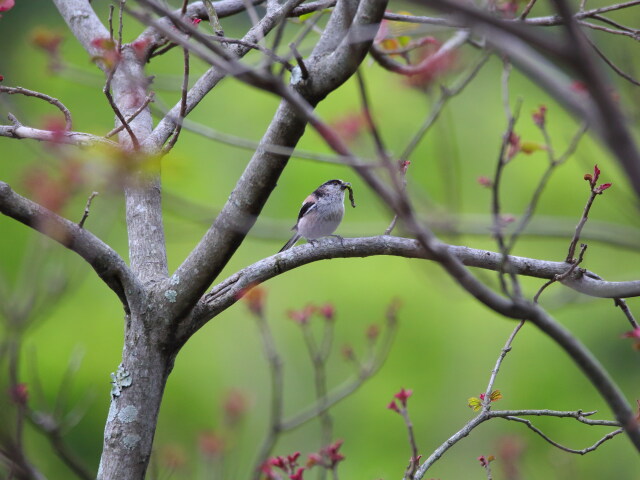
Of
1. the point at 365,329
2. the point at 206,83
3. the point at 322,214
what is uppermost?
the point at 365,329

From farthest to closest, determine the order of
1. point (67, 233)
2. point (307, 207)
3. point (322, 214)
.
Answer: point (307, 207) → point (322, 214) → point (67, 233)

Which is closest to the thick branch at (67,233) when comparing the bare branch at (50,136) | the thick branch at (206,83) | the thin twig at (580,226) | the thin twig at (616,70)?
the bare branch at (50,136)

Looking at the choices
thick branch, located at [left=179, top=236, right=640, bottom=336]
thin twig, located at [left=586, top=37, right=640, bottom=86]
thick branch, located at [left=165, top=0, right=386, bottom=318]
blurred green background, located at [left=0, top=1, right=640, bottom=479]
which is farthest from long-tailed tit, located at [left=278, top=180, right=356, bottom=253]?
thin twig, located at [left=586, top=37, right=640, bottom=86]

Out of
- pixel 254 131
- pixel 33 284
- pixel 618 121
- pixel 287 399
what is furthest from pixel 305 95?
pixel 254 131

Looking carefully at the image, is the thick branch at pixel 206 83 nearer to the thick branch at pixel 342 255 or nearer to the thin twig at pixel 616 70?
the thick branch at pixel 342 255

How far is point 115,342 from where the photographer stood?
5348mm

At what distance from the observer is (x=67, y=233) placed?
5.52 feet

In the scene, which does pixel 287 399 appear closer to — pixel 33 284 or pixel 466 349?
pixel 466 349

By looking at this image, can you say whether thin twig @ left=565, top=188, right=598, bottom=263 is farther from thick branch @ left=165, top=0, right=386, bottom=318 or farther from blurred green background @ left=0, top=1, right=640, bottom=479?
blurred green background @ left=0, top=1, right=640, bottom=479

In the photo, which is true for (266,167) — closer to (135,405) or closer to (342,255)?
(342,255)

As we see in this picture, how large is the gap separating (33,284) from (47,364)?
13.5ft

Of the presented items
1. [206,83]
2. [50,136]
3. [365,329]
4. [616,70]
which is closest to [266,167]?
[50,136]

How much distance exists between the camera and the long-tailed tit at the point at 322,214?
3369mm

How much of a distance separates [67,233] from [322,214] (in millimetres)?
1825
